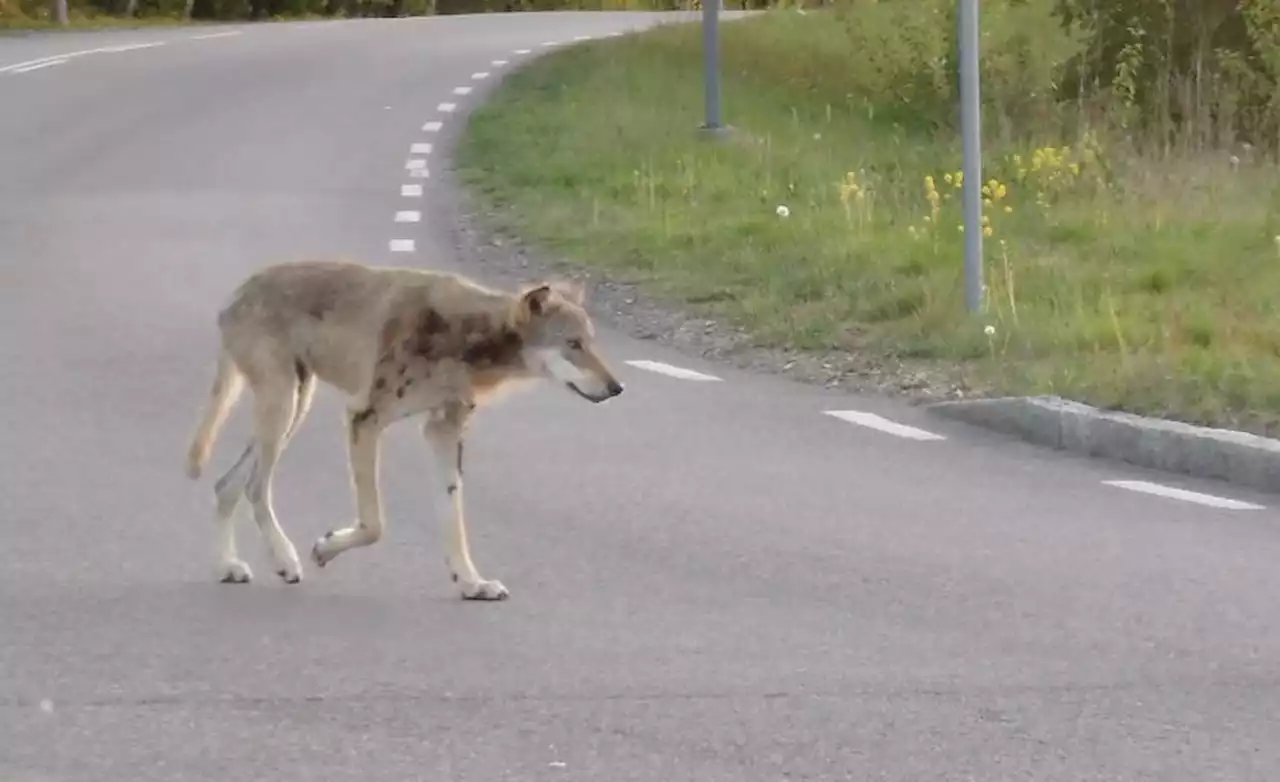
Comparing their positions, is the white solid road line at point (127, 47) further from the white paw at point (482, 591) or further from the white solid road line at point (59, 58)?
the white paw at point (482, 591)

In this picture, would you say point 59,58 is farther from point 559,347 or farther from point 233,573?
point 559,347

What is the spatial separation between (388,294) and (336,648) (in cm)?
143

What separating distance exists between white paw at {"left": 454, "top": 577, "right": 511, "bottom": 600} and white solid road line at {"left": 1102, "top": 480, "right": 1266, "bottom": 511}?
319 centimetres

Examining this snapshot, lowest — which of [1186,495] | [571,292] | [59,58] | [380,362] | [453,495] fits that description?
[1186,495]

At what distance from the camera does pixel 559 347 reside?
802 cm

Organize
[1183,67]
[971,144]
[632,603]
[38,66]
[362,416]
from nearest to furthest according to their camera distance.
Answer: [632,603] < [362,416] < [971,144] < [1183,67] < [38,66]

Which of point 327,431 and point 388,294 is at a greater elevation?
point 388,294

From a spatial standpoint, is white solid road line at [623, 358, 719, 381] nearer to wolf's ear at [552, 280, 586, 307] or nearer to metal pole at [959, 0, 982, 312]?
metal pole at [959, 0, 982, 312]

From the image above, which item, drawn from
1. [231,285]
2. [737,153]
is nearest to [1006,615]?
[231,285]

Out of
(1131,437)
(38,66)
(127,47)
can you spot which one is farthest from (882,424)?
(127,47)

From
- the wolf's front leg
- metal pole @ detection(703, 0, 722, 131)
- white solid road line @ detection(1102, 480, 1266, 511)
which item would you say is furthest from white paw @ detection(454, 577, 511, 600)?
metal pole @ detection(703, 0, 722, 131)

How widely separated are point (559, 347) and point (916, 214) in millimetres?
9790

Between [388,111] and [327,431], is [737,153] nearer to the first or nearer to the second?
[388,111]

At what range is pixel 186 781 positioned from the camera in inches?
235
